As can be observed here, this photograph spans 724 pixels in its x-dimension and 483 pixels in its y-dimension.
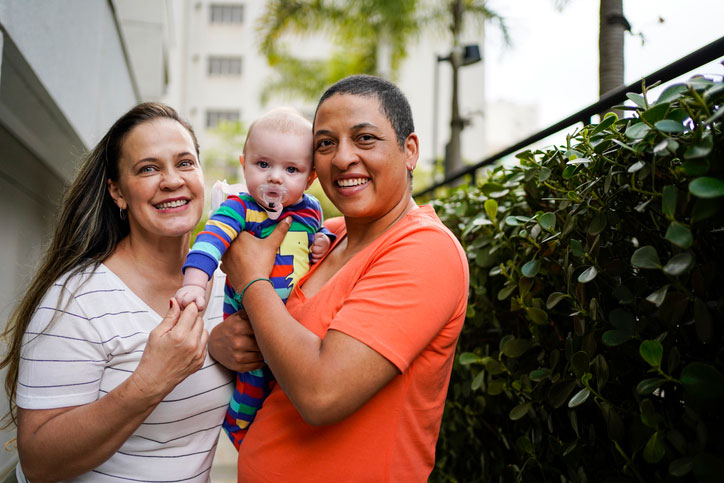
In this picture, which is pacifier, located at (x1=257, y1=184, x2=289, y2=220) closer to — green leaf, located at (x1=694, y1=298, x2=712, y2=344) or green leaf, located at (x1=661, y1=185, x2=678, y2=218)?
green leaf, located at (x1=661, y1=185, x2=678, y2=218)

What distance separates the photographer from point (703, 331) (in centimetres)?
121

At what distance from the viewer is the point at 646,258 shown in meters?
1.34

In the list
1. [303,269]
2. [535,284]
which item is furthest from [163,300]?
[535,284]

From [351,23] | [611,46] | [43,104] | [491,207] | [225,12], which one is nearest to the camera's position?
Result: [491,207]

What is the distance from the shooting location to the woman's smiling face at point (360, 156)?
5.92ft

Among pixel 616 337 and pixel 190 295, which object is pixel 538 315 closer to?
pixel 616 337

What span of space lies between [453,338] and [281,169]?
0.86 m

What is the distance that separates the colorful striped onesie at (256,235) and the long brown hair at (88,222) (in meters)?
0.48

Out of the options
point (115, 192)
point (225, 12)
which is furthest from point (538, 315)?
point (225, 12)

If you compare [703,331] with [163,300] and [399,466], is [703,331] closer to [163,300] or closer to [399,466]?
[399,466]

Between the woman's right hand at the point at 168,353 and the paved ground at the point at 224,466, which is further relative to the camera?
the paved ground at the point at 224,466

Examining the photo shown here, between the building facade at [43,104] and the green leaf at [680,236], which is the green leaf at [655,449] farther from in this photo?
the building facade at [43,104]

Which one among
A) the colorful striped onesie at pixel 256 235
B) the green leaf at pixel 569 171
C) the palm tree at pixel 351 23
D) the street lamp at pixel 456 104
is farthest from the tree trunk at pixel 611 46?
the palm tree at pixel 351 23

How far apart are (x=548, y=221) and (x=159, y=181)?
1.36 m
